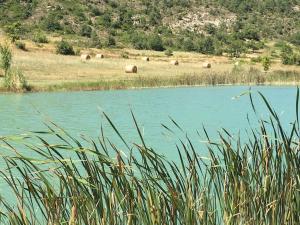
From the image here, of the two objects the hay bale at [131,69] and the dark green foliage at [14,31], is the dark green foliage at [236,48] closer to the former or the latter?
the dark green foliage at [14,31]

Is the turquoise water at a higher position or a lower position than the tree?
lower

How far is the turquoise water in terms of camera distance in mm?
18016

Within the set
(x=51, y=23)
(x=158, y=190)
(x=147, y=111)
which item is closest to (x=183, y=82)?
(x=147, y=111)

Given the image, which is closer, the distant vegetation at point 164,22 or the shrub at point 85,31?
the distant vegetation at point 164,22

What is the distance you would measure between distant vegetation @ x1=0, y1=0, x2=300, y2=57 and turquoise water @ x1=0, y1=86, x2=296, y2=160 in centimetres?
3758

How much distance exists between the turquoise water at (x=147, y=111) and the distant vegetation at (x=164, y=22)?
37.6 metres

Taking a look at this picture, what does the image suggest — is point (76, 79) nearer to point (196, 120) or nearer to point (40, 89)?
point (40, 89)

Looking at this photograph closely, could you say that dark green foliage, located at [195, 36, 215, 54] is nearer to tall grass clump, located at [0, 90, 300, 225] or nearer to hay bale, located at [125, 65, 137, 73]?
hay bale, located at [125, 65, 137, 73]

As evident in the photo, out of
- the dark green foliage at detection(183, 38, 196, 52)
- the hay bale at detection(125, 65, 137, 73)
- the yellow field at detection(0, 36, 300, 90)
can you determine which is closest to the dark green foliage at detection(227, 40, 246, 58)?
the dark green foliage at detection(183, 38, 196, 52)

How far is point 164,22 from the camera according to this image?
90.5 m

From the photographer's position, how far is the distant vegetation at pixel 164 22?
76062 mm

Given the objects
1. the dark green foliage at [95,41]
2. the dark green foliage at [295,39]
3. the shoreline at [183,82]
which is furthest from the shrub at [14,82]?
the dark green foliage at [295,39]

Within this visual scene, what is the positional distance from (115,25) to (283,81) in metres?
47.9

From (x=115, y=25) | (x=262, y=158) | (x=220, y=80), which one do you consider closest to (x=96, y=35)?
(x=115, y=25)
